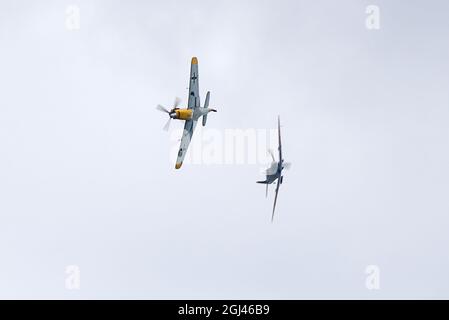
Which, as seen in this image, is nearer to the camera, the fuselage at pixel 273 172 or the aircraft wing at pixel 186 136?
the fuselage at pixel 273 172

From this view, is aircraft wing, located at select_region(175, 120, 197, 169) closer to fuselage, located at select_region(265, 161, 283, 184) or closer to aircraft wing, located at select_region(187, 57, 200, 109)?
aircraft wing, located at select_region(187, 57, 200, 109)

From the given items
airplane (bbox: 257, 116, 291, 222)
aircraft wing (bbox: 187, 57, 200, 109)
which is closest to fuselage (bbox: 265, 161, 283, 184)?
airplane (bbox: 257, 116, 291, 222)

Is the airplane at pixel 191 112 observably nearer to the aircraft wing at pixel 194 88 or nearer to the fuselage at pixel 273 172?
the aircraft wing at pixel 194 88

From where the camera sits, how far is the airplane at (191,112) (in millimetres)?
90419

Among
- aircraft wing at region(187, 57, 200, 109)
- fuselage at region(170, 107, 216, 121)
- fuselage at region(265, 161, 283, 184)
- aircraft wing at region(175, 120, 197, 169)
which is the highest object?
aircraft wing at region(187, 57, 200, 109)

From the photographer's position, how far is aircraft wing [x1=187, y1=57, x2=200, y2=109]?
3743 inches

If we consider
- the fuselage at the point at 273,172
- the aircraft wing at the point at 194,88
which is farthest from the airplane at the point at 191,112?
the fuselage at the point at 273,172

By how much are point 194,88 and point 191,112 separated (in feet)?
17.2

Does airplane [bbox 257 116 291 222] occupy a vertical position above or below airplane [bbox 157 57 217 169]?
below

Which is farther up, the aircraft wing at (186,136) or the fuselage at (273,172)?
the aircraft wing at (186,136)
